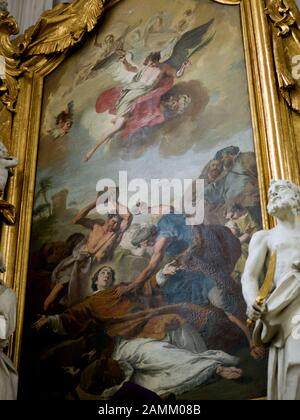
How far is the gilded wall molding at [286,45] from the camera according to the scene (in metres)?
7.40

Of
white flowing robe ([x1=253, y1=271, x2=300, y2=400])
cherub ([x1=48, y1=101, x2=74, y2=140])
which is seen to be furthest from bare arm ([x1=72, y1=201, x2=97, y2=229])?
white flowing robe ([x1=253, y1=271, x2=300, y2=400])

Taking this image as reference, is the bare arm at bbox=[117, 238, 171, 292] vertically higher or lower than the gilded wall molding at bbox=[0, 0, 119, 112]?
lower

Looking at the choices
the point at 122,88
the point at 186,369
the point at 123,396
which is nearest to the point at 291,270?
the point at 186,369

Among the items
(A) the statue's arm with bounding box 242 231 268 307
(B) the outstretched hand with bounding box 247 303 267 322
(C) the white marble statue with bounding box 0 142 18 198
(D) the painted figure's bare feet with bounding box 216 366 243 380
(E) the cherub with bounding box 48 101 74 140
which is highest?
(E) the cherub with bounding box 48 101 74 140

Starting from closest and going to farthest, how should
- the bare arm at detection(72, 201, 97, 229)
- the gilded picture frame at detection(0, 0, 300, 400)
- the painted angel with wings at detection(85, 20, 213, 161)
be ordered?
the gilded picture frame at detection(0, 0, 300, 400), the bare arm at detection(72, 201, 97, 229), the painted angel with wings at detection(85, 20, 213, 161)

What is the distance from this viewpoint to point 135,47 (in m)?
8.78

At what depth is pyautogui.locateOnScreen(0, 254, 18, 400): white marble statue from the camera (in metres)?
6.40

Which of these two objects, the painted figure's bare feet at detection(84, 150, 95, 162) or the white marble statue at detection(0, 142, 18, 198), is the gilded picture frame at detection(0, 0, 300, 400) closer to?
the white marble statue at detection(0, 142, 18, 198)

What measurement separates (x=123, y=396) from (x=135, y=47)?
3.83 meters

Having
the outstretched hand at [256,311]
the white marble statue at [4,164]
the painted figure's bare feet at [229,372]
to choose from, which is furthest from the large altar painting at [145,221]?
the outstretched hand at [256,311]

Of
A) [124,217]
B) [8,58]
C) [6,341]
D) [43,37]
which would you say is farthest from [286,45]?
[6,341]

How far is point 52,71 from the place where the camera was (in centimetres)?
918

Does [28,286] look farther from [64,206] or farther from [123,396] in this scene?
[123,396]

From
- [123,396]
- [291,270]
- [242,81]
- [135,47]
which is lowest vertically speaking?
[123,396]
